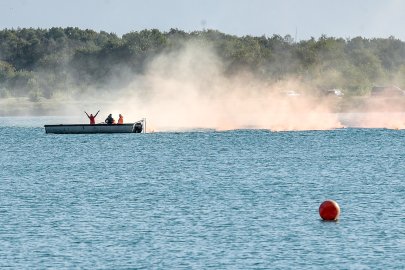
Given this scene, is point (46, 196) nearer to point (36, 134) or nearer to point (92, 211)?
point (92, 211)

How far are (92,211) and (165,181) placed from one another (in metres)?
18.7

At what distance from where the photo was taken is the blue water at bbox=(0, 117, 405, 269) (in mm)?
45594

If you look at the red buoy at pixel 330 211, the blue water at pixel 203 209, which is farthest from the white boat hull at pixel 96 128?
the red buoy at pixel 330 211

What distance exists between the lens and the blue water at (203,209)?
45.6 metres

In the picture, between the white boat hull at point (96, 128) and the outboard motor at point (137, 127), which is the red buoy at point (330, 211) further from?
the outboard motor at point (137, 127)

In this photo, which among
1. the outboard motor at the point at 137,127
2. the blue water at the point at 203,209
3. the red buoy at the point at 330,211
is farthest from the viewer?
the outboard motor at the point at 137,127

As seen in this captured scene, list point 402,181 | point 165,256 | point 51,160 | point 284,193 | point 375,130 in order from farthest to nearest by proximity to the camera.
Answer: point 375,130 < point 51,160 < point 402,181 < point 284,193 < point 165,256

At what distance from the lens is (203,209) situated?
5984 centimetres

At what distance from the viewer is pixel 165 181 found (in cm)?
7825

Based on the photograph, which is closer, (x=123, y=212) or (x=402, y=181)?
(x=123, y=212)

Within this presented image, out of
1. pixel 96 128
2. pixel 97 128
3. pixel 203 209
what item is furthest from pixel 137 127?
pixel 203 209

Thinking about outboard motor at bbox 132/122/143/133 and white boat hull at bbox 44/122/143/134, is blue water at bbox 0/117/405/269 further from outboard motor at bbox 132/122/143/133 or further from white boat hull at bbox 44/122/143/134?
outboard motor at bbox 132/122/143/133

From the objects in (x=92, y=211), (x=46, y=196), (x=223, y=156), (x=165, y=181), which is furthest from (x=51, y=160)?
(x=92, y=211)

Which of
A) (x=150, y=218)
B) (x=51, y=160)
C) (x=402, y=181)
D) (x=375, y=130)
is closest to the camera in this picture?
(x=150, y=218)
